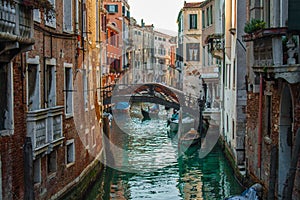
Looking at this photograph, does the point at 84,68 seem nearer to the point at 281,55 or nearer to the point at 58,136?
the point at 58,136

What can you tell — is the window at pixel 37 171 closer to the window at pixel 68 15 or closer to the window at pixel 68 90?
the window at pixel 68 90

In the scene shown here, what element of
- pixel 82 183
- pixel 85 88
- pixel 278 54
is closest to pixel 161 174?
pixel 85 88

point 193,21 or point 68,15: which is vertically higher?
point 193,21

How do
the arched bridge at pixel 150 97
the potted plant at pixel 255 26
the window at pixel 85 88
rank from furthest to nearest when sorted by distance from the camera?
the arched bridge at pixel 150 97 → the window at pixel 85 88 → the potted plant at pixel 255 26

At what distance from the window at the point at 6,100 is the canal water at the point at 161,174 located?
16.3 feet

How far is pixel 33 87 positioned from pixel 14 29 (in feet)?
9.69

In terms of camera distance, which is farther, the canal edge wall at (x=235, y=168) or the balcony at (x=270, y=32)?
the canal edge wall at (x=235, y=168)

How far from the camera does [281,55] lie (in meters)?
7.77

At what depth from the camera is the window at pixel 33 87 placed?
30.4 feet

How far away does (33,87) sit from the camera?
9.45m

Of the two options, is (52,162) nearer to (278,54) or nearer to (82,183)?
(82,183)

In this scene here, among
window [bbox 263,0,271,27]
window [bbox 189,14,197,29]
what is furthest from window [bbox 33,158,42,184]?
window [bbox 189,14,197,29]

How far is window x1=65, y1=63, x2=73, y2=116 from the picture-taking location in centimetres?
1187

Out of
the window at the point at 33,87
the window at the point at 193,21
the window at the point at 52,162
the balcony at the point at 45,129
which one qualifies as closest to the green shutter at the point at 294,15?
the balcony at the point at 45,129
